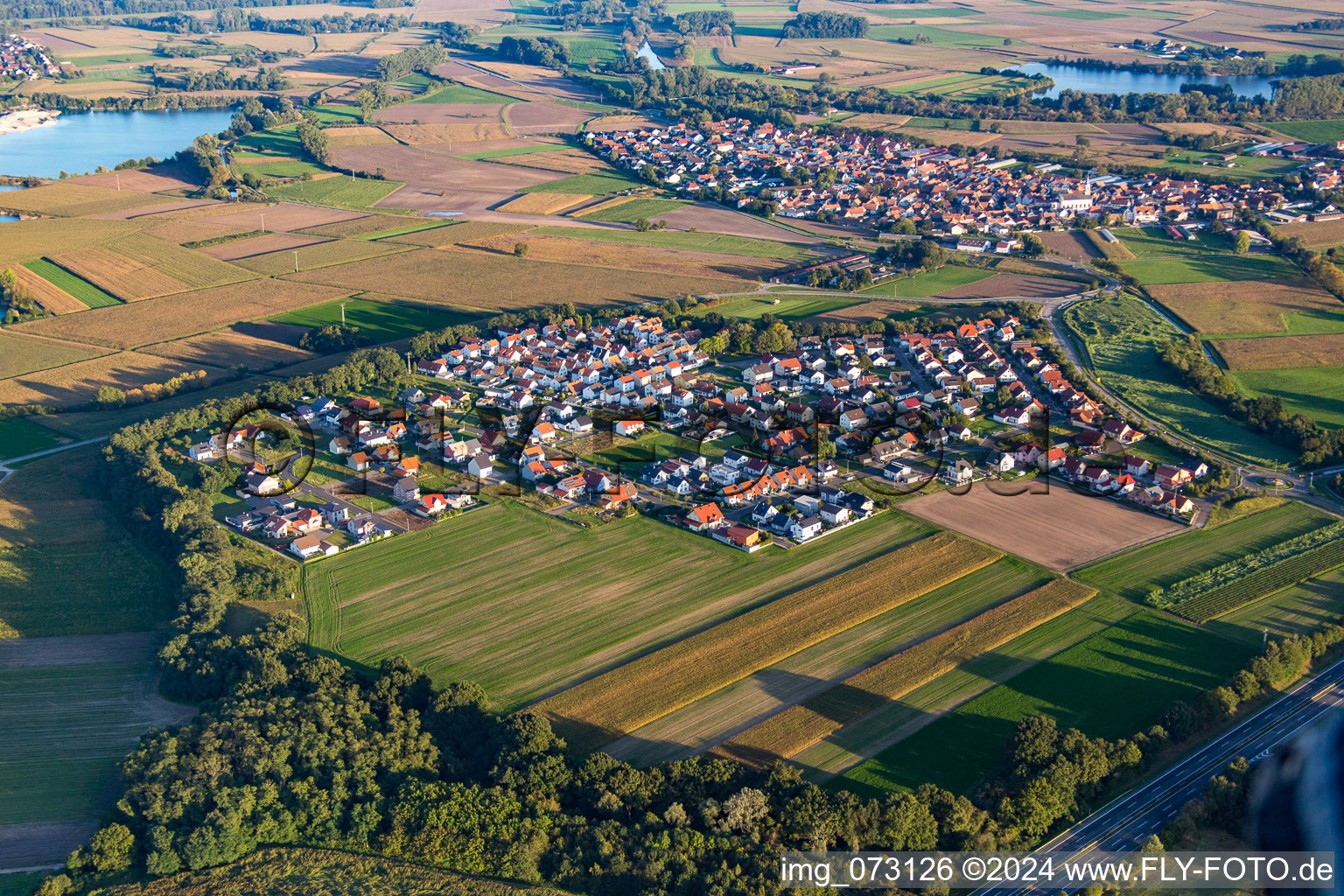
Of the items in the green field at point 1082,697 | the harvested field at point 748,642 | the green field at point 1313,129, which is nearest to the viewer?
the green field at point 1082,697

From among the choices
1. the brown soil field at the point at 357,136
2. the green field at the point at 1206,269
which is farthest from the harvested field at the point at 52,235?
the green field at the point at 1206,269

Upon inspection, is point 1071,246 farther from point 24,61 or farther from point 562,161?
point 24,61

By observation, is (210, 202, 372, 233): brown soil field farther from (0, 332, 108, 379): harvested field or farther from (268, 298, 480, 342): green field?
(0, 332, 108, 379): harvested field

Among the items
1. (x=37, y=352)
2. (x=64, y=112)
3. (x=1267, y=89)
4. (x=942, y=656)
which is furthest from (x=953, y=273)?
(x=64, y=112)

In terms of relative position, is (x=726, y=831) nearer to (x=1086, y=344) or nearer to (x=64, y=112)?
(x=1086, y=344)

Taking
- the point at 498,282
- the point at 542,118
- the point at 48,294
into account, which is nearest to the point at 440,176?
the point at 542,118

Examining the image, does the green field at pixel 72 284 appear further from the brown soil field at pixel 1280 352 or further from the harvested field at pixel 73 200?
the brown soil field at pixel 1280 352
